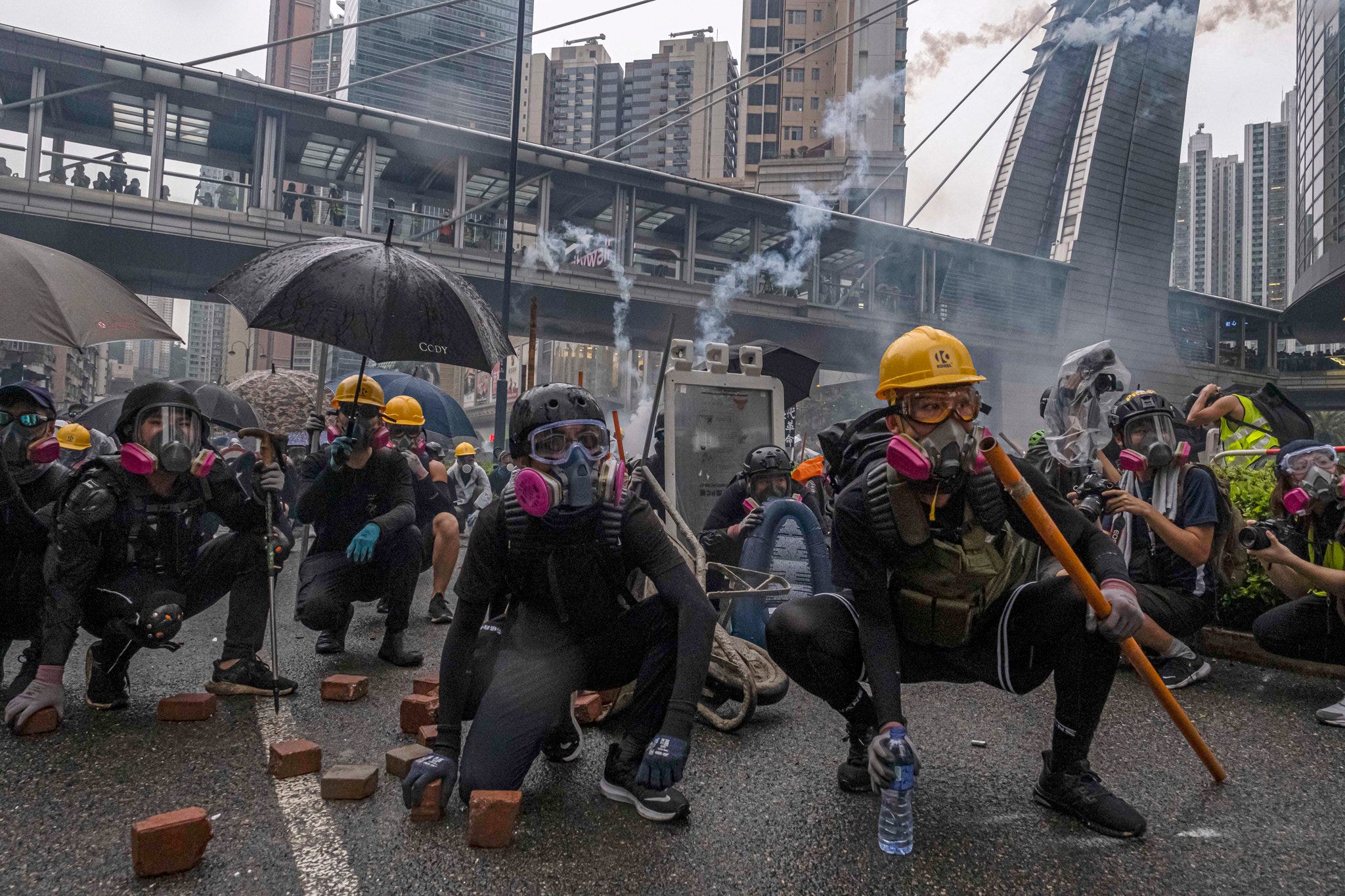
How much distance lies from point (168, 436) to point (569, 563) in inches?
88.9

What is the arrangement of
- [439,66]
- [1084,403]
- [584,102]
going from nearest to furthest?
[1084,403] < [439,66] < [584,102]

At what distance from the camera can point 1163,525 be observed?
4.33 meters

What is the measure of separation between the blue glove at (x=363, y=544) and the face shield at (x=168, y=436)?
44.6 inches

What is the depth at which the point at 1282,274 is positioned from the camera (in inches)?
4198

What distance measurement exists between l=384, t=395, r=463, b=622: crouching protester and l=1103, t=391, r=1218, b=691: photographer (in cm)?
456

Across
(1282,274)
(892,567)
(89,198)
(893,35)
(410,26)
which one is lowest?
(892,567)

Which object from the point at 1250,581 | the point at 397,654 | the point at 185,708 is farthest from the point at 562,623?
the point at 1250,581

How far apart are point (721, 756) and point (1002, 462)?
1.75 metres

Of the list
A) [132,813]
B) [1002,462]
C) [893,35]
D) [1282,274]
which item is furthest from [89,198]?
[1282,274]

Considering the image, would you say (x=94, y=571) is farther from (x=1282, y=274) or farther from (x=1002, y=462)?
(x=1282, y=274)

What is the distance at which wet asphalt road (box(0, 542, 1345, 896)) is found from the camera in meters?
2.53

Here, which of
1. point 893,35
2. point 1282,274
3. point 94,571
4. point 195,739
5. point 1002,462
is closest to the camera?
point 1002,462

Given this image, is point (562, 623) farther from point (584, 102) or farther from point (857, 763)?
point (584, 102)

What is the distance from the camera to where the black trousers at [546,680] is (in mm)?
2973
